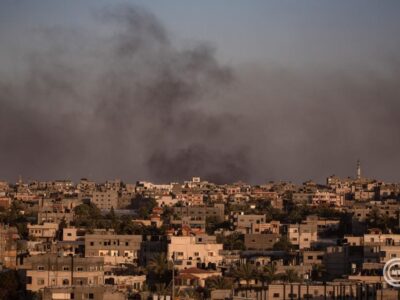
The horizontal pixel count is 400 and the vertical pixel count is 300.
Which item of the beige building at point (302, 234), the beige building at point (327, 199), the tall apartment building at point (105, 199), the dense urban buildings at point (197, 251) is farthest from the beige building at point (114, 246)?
the tall apartment building at point (105, 199)

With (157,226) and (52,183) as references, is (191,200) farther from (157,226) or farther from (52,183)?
(52,183)

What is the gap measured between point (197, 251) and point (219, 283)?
42.1ft

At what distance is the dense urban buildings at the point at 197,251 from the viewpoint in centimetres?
3719

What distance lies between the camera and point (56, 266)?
4244 centimetres

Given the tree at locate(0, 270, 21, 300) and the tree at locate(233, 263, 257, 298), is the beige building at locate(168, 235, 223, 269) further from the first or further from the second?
the tree at locate(0, 270, 21, 300)

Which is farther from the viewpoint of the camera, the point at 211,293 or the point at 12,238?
the point at 12,238

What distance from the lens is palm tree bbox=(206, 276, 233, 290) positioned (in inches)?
1575

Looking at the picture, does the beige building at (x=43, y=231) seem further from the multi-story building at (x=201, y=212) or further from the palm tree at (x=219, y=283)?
the palm tree at (x=219, y=283)

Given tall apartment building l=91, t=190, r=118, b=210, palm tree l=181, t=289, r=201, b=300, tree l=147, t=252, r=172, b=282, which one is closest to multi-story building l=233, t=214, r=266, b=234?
tree l=147, t=252, r=172, b=282

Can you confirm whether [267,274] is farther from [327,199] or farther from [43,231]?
[327,199]

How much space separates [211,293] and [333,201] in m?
65.7

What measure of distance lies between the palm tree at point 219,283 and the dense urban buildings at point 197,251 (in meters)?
0.07

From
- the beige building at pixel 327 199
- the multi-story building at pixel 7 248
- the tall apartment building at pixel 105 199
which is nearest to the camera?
the multi-story building at pixel 7 248

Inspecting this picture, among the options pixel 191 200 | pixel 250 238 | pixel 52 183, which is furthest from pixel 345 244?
pixel 52 183
